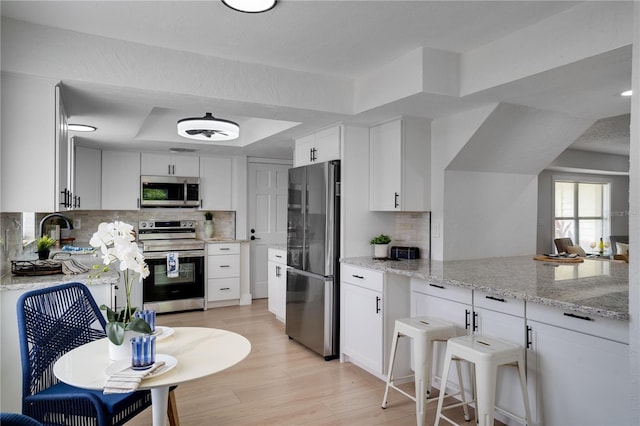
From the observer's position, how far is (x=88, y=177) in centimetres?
519

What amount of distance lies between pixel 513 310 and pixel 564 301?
40 cm

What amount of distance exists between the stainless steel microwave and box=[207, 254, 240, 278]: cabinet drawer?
0.80 m

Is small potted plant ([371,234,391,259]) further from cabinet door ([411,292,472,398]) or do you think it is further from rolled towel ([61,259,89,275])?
rolled towel ([61,259,89,275])

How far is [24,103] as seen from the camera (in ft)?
7.90

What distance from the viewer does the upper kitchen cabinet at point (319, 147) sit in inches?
152

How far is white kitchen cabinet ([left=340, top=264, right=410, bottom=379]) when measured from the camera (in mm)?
3215

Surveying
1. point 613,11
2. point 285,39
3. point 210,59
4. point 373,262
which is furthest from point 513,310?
point 210,59

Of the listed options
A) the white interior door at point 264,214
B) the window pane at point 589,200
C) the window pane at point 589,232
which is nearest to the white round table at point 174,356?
the white interior door at point 264,214

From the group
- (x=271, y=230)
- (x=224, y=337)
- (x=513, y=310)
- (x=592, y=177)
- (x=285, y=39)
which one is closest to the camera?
(x=224, y=337)

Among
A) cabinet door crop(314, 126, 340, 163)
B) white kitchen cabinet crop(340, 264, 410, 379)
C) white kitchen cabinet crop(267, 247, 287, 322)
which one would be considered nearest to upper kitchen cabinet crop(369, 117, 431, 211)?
cabinet door crop(314, 126, 340, 163)

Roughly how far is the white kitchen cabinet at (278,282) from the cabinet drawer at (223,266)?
75 centimetres

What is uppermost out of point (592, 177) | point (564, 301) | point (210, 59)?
point (210, 59)

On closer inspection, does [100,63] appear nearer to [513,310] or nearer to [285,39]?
[285,39]

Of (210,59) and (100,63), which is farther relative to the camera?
(210,59)
